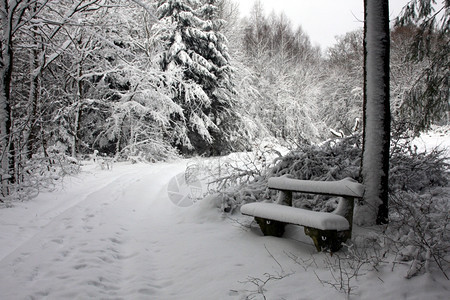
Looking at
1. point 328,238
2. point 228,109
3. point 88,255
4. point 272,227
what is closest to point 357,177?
point 272,227

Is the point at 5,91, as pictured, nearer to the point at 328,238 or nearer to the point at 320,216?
the point at 320,216

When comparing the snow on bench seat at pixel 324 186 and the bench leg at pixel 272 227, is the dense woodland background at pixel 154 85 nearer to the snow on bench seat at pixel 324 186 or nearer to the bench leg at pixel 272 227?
the snow on bench seat at pixel 324 186

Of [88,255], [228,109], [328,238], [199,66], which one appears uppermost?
[199,66]

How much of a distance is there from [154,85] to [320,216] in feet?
42.9

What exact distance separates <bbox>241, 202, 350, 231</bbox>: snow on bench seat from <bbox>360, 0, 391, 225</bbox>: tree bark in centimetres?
80

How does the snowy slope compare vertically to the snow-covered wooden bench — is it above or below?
below

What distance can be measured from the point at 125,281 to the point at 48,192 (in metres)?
4.41

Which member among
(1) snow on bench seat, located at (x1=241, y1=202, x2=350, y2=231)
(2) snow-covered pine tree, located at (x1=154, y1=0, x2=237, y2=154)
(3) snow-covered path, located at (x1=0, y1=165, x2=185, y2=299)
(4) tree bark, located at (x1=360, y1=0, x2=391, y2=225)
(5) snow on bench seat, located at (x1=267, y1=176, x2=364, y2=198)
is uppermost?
(2) snow-covered pine tree, located at (x1=154, y1=0, x2=237, y2=154)

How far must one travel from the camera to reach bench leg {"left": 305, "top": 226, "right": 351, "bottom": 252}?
3.24 m

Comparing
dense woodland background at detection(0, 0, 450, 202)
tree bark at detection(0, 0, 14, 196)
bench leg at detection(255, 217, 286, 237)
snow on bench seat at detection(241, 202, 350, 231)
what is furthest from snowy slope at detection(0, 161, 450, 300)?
dense woodland background at detection(0, 0, 450, 202)

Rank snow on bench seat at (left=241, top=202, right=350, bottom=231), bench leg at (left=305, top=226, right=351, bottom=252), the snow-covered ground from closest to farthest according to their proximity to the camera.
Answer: the snow-covered ground, snow on bench seat at (left=241, top=202, right=350, bottom=231), bench leg at (left=305, top=226, right=351, bottom=252)

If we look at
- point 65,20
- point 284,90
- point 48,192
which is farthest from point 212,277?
point 284,90

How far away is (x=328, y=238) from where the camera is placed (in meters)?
3.25

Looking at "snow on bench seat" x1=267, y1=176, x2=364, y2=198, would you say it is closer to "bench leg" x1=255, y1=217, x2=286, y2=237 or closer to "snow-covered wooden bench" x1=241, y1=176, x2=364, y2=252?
"snow-covered wooden bench" x1=241, y1=176, x2=364, y2=252
